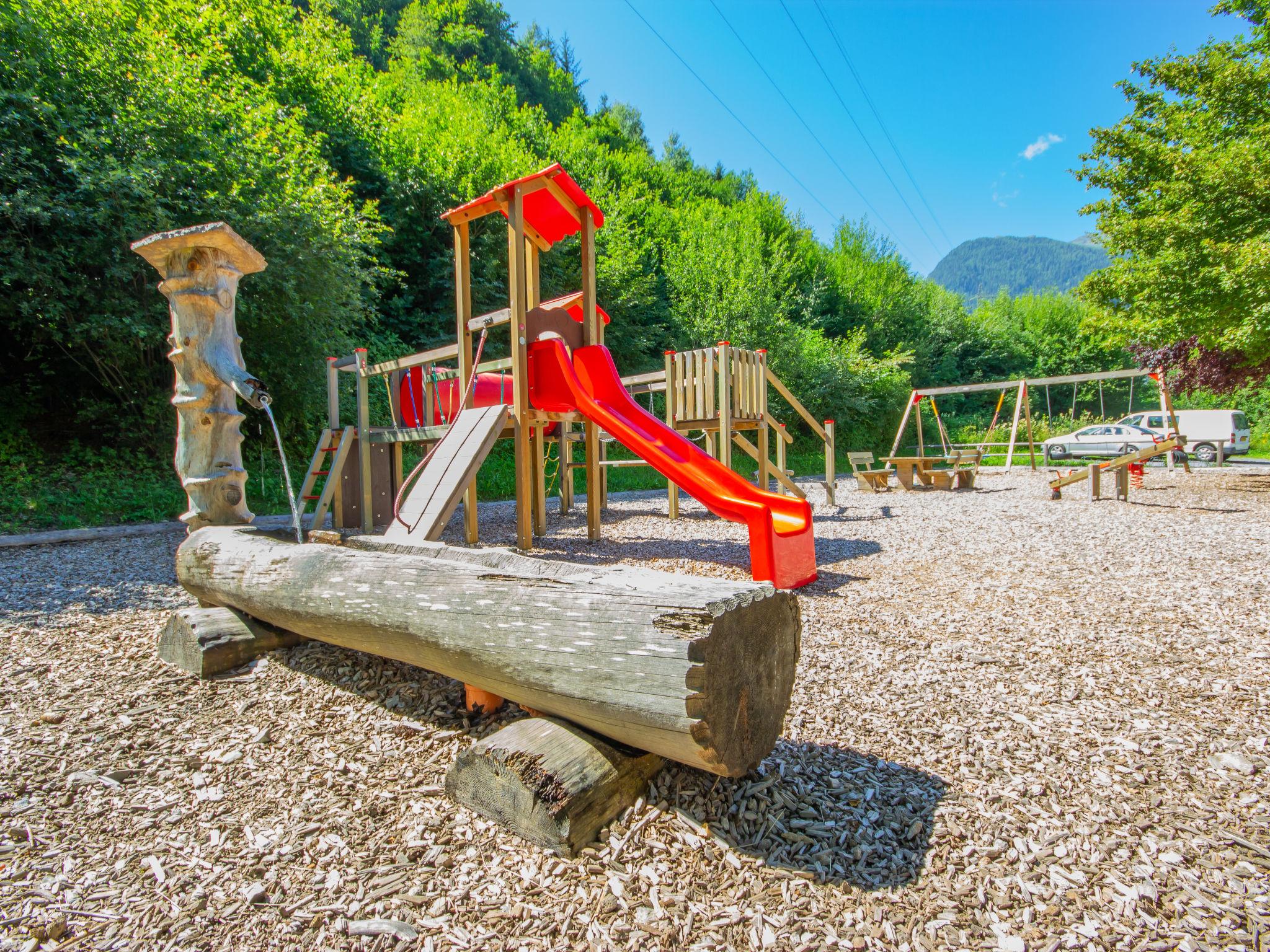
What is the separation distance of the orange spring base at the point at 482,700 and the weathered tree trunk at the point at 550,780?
0.39 m

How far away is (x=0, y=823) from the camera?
1818mm

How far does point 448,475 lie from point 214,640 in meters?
1.68

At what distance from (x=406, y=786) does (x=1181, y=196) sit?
41.5ft

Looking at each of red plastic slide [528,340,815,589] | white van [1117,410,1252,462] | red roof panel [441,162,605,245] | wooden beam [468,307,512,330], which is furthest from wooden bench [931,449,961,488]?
white van [1117,410,1252,462]

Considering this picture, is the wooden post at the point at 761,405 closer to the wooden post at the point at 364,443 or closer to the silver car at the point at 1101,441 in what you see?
the wooden post at the point at 364,443

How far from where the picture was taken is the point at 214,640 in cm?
280

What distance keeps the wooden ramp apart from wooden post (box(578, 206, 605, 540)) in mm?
1245

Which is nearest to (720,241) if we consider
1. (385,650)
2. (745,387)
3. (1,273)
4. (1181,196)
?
(1181,196)

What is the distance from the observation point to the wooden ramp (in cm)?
393

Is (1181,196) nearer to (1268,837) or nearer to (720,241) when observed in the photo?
(1268,837)

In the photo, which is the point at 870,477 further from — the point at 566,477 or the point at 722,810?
the point at 722,810

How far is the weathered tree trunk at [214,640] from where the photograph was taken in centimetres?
278

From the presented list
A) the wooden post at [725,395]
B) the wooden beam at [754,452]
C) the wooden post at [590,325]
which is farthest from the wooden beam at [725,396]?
the wooden post at [590,325]

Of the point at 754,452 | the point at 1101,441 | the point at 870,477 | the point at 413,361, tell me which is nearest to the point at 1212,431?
the point at 1101,441
